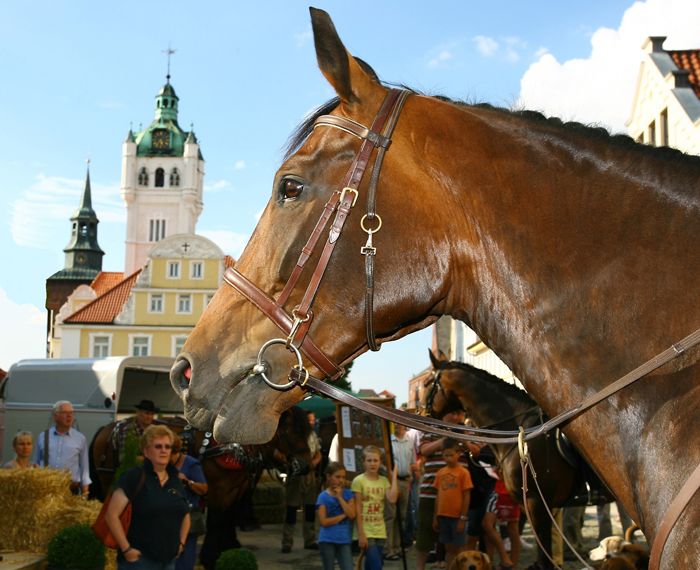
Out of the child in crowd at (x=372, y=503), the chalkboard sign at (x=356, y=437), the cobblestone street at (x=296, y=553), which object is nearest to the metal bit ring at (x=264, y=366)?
the child in crowd at (x=372, y=503)

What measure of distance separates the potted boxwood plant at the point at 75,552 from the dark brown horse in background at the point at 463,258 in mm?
6432

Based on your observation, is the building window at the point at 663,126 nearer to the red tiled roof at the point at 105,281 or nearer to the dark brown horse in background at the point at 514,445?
the dark brown horse in background at the point at 514,445

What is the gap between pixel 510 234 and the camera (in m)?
2.00

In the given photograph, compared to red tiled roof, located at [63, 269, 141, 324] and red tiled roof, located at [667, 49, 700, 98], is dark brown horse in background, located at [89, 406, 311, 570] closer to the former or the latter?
red tiled roof, located at [667, 49, 700, 98]

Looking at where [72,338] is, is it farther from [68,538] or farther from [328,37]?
[328,37]

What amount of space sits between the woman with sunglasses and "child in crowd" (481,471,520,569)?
476cm

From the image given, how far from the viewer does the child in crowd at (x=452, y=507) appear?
9133 mm

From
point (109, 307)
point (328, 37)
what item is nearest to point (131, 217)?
point (109, 307)

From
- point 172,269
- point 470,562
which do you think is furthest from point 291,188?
point 172,269

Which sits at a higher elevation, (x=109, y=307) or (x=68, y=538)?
(x=109, y=307)

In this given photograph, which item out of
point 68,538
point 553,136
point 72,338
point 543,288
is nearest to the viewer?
point 543,288

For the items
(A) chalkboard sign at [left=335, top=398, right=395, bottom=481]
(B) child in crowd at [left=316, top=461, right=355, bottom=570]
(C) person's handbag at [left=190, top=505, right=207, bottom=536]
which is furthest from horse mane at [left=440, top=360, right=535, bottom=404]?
(C) person's handbag at [left=190, top=505, right=207, bottom=536]

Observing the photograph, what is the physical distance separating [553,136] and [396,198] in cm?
49

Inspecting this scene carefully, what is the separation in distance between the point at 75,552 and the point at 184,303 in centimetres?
5246
